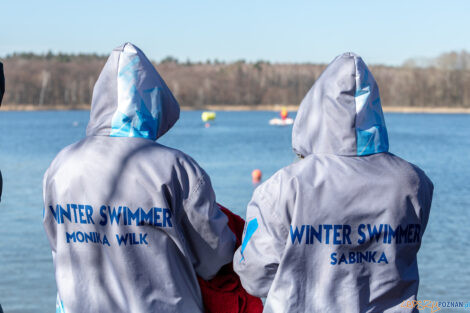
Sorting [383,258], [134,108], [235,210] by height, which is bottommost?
[235,210]

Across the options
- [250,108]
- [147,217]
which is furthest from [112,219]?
[250,108]

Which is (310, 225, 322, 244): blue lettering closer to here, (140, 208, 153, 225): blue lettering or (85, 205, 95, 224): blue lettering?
(140, 208, 153, 225): blue lettering

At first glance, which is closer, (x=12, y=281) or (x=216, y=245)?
(x=216, y=245)

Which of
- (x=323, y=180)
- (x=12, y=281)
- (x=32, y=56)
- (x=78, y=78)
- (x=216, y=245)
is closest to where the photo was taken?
(x=323, y=180)

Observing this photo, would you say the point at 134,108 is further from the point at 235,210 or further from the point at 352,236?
the point at 235,210

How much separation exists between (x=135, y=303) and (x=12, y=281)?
20.0ft

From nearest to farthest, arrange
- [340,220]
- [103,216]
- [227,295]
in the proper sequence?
[340,220], [103,216], [227,295]

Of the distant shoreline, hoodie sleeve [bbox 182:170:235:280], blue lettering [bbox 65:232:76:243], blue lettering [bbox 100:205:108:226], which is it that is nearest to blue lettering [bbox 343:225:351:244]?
hoodie sleeve [bbox 182:170:235:280]

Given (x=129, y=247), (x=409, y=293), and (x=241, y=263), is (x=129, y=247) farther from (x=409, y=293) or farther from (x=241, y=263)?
(x=409, y=293)

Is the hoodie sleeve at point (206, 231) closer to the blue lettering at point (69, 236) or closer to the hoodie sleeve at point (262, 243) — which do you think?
the hoodie sleeve at point (262, 243)

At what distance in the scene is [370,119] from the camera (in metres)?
2.53

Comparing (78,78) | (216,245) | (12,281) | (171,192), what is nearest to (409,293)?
(216,245)

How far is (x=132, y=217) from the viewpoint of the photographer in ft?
8.16

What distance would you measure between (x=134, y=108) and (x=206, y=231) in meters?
0.54
